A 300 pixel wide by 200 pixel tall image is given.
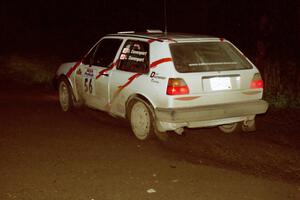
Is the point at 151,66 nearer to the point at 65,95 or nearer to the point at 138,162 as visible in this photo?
the point at 138,162

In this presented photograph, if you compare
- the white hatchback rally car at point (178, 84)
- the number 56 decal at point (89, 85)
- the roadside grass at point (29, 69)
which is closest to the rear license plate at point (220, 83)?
the white hatchback rally car at point (178, 84)

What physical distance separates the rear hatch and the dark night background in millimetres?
3396

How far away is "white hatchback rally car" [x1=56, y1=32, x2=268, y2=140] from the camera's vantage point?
22.7ft

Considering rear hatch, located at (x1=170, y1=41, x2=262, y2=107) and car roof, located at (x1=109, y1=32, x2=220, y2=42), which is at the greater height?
car roof, located at (x1=109, y1=32, x2=220, y2=42)

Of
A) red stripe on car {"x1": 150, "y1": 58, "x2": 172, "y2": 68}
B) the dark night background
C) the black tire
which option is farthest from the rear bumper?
the dark night background

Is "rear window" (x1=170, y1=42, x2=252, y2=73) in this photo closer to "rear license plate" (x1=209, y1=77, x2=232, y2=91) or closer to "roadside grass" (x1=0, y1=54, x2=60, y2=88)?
"rear license plate" (x1=209, y1=77, x2=232, y2=91)

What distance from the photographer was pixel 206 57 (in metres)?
7.35

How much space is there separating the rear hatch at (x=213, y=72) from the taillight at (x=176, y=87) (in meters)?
0.06

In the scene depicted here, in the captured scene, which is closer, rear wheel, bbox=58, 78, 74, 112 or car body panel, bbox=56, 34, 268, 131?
car body panel, bbox=56, 34, 268, 131

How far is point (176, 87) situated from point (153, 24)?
1732 centimetres

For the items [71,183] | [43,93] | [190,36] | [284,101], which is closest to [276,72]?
[284,101]

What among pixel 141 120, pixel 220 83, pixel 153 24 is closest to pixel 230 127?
pixel 220 83

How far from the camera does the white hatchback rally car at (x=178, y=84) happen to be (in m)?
6.93

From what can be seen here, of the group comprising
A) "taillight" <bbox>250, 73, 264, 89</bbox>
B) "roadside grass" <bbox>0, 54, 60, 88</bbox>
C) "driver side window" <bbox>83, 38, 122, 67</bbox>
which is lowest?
"roadside grass" <bbox>0, 54, 60, 88</bbox>
